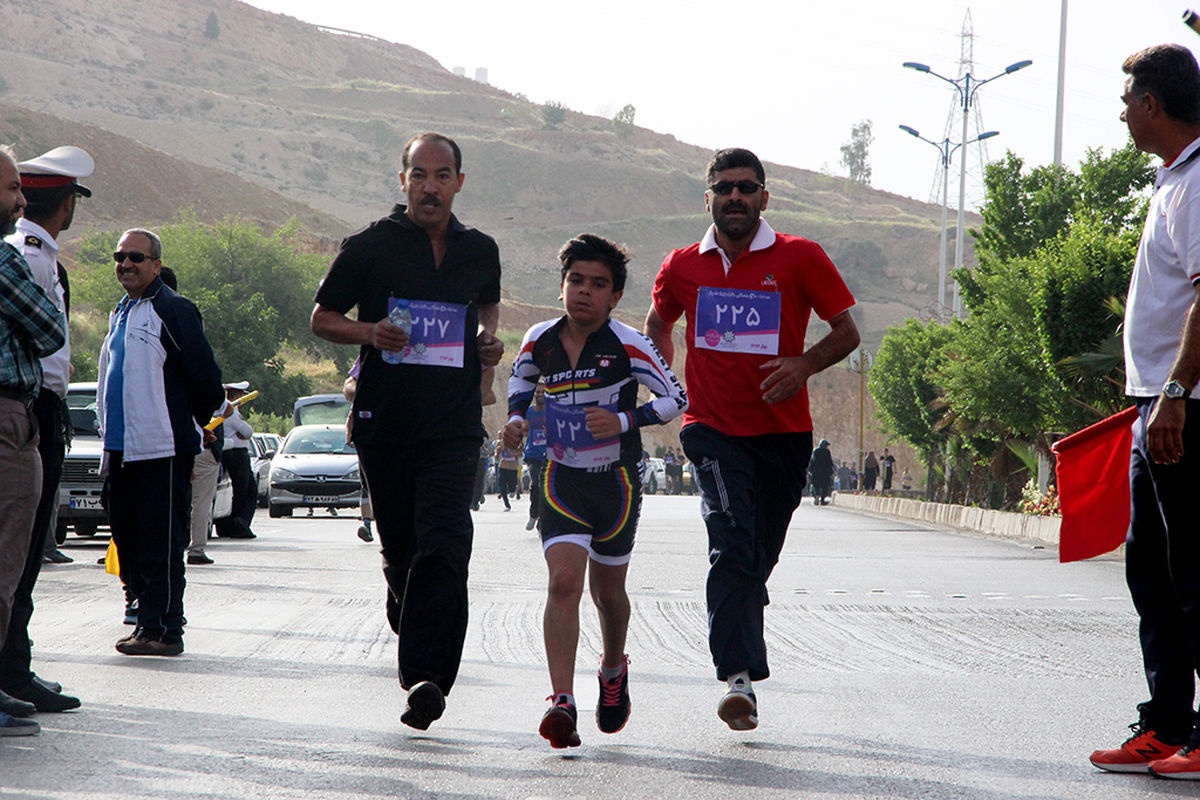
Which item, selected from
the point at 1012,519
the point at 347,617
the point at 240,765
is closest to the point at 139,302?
the point at 347,617

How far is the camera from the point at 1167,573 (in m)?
5.71

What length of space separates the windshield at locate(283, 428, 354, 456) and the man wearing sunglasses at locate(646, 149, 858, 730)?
23.5 metres

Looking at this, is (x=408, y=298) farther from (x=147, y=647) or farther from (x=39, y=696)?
(x=147, y=647)

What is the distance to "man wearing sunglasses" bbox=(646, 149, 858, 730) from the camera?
6.36m

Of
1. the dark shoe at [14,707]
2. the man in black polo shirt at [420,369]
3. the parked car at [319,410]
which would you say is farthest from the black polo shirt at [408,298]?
the parked car at [319,410]

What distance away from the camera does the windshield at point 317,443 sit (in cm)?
2986

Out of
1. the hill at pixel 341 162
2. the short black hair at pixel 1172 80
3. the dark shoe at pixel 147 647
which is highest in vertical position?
the hill at pixel 341 162

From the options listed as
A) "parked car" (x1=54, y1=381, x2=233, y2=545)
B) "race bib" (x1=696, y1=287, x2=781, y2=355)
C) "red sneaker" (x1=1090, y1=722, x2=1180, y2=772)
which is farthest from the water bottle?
"parked car" (x1=54, y1=381, x2=233, y2=545)

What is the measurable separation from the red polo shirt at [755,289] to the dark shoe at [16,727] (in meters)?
2.69

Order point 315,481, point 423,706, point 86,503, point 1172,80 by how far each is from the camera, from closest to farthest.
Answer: point 1172,80 < point 423,706 < point 86,503 < point 315,481

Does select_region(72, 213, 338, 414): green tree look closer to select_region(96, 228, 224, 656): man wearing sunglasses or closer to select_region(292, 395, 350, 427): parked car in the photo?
select_region(292, 395, 350, 427): parked car

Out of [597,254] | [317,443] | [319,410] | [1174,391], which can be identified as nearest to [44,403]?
[597,254]

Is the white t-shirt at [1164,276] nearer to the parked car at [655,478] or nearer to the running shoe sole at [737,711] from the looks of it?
the running shoe sole at [737,711]

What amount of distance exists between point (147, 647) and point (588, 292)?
346 centimetres
